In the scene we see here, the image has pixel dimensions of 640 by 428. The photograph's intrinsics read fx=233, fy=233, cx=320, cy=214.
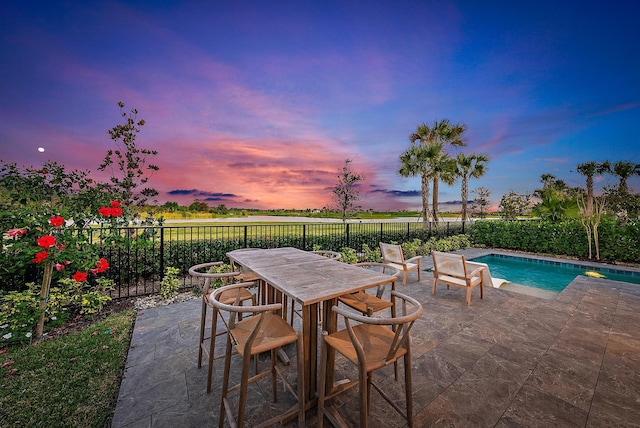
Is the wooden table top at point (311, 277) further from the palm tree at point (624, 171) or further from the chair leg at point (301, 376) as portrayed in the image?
the palm tree at point (624, 171)

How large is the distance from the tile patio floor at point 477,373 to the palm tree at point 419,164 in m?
9.21

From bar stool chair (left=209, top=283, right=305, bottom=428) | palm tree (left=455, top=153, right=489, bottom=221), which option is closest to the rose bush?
bar stool chair (left=209, top=283, right=305, bottom=428)

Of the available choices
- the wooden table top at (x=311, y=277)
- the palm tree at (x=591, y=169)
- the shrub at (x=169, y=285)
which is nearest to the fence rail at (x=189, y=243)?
the shrub at (x=169, y=285)

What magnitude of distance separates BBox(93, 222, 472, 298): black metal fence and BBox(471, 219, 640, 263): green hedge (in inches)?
238

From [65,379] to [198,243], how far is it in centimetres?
307

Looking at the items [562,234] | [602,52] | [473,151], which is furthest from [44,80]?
[473,151]

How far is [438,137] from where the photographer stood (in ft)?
42.2

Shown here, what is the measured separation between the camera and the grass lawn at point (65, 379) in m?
1.59

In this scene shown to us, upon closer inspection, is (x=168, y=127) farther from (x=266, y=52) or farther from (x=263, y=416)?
(x=263, y=416)

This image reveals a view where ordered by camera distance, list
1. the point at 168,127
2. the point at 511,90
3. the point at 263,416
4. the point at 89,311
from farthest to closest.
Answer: the point at 511,90
the point at 168,127
the point at 89,311
the point at 263,416

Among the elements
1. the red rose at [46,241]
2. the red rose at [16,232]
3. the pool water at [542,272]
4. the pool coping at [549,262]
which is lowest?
the pool water at [542,272]

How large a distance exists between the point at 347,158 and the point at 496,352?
7.87 m

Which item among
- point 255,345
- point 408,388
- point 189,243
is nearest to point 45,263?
point 189,243

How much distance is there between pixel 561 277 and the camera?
257 inches
